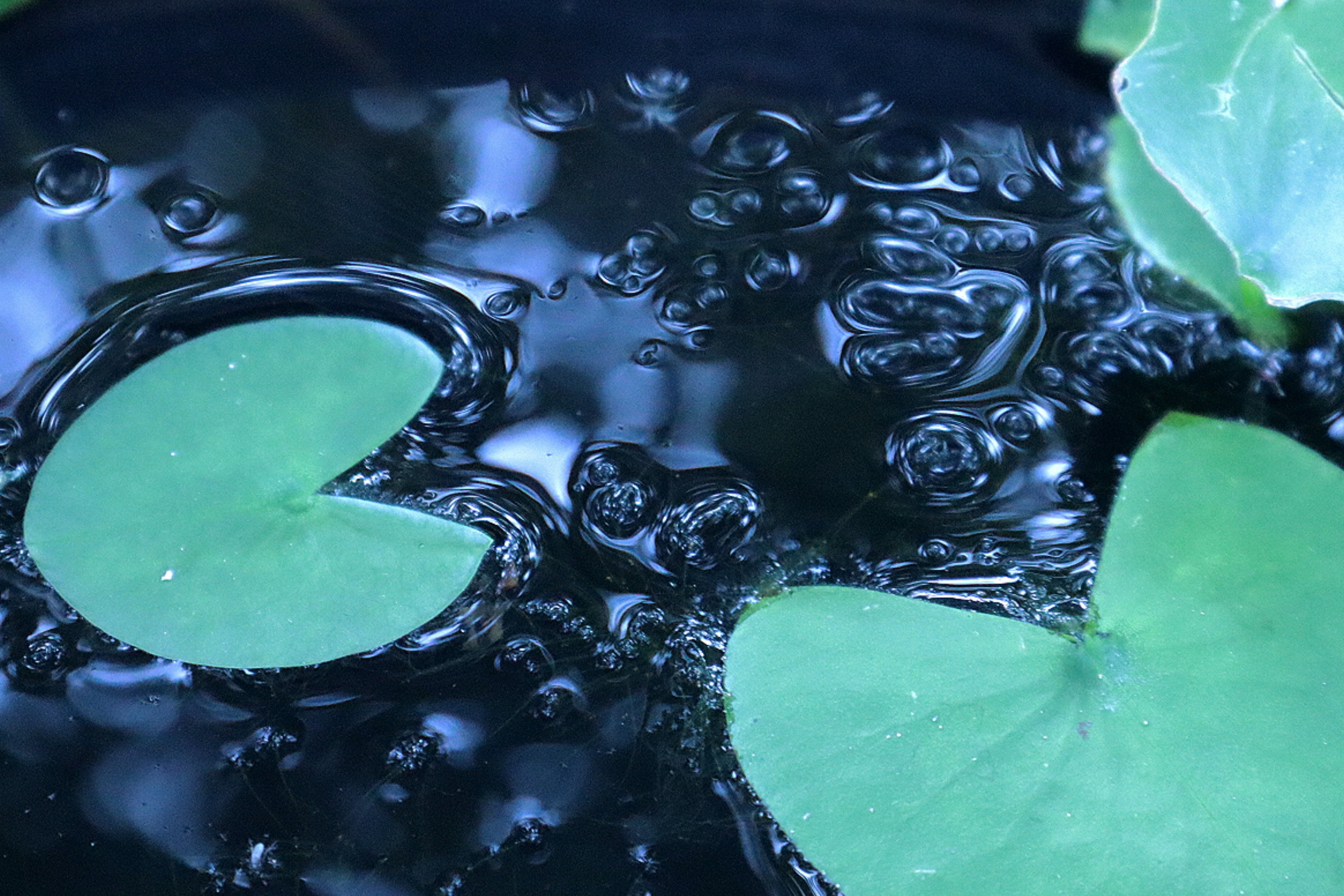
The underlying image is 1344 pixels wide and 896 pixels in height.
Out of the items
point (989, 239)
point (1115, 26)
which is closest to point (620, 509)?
point (989, 239)

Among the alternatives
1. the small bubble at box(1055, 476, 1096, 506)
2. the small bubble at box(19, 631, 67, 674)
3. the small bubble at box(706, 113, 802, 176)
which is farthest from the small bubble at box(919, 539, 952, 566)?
the small bubble at box(19, 631, 67, 674)

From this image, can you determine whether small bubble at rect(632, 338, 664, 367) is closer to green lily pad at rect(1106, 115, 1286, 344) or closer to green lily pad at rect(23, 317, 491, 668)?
green lily pad at rect(23, 317, 491, 668)

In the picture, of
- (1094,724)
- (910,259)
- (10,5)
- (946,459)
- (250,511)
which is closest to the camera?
(1094,724)

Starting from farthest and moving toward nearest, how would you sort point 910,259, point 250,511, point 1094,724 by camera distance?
point 910,259, point 250,511, point 1094,724

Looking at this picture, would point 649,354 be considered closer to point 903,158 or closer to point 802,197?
point 802,197

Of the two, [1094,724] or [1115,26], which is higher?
[1115,26]

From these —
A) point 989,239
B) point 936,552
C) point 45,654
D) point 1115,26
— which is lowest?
point 45,654

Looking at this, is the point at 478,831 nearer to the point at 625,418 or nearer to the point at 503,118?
the point at 625,418

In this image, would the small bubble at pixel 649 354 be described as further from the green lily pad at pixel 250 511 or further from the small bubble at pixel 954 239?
the small bubble at pixel 954 239
